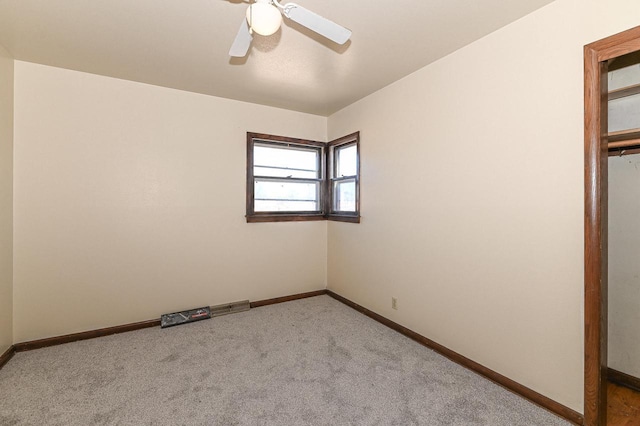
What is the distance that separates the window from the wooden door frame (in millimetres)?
2194

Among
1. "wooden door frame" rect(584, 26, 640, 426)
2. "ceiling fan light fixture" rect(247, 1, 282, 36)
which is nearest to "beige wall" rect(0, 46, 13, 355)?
"ceiling fan light fixture" rect(247, 1, 282, 36)

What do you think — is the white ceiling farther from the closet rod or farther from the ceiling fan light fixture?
the closet rod

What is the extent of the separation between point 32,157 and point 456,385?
159 inches

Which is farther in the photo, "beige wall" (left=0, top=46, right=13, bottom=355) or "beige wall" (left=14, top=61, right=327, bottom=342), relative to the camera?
"beige wall" (left=14, top=61, right=327, bottom=342)

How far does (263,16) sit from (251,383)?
90.9 inches

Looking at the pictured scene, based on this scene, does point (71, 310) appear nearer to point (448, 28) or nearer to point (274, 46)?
point (274, 46)

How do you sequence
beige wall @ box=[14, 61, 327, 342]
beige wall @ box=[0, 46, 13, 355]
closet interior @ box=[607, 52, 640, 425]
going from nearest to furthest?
closet interior @ box=[607, 52, 640, 425] < beige wall @ box=[0, 46, 13, 355] < beige wall @ box=[14, 61, 327, 342]

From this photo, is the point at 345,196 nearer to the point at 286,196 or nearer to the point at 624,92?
the point at 286,196

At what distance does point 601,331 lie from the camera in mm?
1631

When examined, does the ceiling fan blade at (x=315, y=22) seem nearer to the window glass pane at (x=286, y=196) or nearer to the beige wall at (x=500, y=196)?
the beige wall at (x=500, y=196)

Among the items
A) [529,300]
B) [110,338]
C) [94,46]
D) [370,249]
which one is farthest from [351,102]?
[110,338]

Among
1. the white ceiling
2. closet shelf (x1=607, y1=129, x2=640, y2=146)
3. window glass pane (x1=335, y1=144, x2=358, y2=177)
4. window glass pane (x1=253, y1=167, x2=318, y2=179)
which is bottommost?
closet shelf (x1=607, y1=129, x2=640, y2=146)

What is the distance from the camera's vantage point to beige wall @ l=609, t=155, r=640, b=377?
6.59 ft

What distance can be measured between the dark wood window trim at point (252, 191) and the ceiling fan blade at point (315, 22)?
7.28 feet
